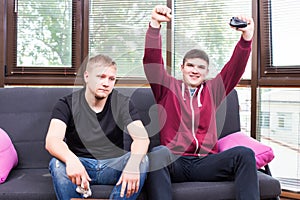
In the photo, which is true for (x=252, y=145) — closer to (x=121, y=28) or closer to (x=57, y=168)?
(x=57, y=168)

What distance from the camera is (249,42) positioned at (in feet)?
6.28

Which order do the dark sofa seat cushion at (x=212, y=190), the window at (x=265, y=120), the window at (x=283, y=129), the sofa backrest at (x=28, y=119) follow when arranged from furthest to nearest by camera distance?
the window at (x=265, y=120), the window at (x=283, y=129), the sofa backrest at (x=28, y=119), the dark sofa seat cushion at (x=212, y=190)

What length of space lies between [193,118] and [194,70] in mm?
272

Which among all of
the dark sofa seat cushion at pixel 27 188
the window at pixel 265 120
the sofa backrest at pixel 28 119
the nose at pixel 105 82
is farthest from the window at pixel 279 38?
the dark sofa seat cushion at pixel 27 188

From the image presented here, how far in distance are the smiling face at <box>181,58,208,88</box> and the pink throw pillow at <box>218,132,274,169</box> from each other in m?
0.39

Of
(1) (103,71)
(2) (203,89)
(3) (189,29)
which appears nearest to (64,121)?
(1) (103,71)

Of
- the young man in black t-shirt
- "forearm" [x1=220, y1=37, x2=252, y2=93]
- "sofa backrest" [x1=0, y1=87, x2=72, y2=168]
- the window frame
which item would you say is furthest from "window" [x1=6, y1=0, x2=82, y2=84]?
the window frame

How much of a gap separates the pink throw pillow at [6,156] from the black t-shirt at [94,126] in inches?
13.5

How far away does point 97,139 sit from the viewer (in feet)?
5.90

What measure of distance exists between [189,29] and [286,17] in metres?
0.74

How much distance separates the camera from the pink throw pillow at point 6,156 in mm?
1768

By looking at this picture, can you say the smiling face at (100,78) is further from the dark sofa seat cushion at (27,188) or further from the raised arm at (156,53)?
the dark sofa seat cushion at (27,188)

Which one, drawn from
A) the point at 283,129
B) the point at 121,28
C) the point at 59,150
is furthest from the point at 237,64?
the point at 121,28

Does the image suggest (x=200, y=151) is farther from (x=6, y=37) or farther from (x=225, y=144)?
(x=6, y=37)
